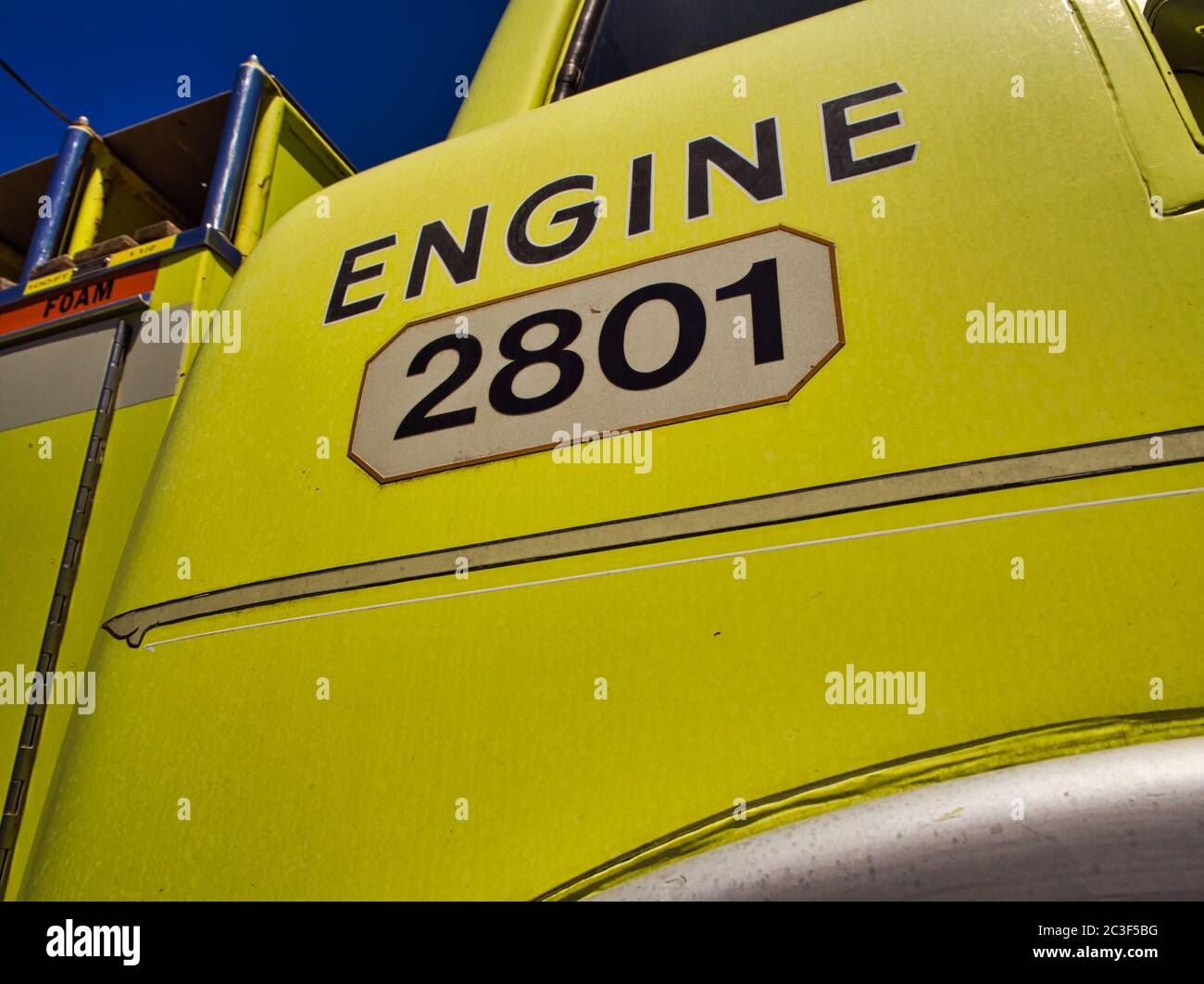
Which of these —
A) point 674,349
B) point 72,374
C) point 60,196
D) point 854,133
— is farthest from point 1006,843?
point 60,196

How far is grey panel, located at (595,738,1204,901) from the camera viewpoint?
66 centimetres

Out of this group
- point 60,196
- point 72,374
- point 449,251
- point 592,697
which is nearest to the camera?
point 592,697

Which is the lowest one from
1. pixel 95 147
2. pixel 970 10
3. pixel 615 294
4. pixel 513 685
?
pixel 513 685

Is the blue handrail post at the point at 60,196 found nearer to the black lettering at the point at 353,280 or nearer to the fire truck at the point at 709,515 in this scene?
the fire truck at the point at 709,515

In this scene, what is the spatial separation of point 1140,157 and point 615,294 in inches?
26.2

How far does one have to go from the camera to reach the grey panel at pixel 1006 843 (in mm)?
659

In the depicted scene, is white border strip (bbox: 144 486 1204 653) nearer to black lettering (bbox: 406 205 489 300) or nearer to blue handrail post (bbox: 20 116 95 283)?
black lettering (bbox: 406 205 489 300)

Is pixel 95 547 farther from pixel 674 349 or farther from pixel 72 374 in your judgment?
pixel 674 349

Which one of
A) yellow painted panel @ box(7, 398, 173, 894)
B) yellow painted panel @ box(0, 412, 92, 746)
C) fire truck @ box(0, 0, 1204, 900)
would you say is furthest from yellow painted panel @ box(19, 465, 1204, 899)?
yellow painted panel @ box(0, 412, 92, 746)

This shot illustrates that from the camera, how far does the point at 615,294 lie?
1.18 meters

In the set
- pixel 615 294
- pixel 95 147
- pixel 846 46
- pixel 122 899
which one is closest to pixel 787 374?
pixel 615 294

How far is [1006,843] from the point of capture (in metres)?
0.69

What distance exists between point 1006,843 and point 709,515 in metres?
0.45
